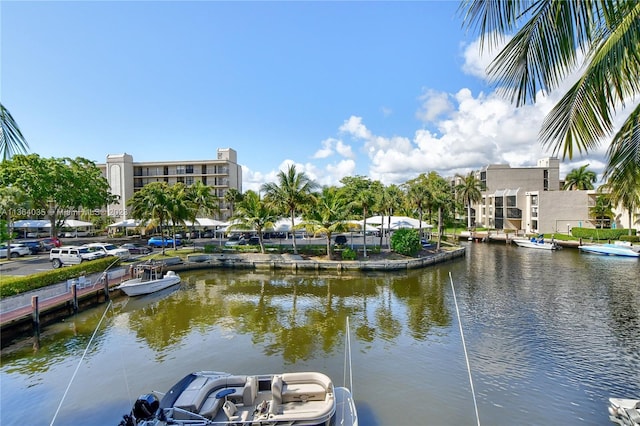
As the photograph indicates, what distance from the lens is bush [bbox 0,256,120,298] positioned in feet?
57.5

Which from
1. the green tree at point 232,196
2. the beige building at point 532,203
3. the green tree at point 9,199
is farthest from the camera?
the green tree at point 232,196

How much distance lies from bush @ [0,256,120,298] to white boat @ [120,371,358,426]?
13987mm

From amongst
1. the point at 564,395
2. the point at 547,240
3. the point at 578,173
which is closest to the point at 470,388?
the point at 564,395

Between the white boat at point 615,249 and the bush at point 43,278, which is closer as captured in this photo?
the bush at point 43,278

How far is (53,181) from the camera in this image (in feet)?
116

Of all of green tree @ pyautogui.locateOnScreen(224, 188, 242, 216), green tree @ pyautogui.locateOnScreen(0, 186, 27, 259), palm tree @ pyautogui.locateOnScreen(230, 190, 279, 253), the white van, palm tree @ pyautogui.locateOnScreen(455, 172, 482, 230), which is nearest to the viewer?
the white van

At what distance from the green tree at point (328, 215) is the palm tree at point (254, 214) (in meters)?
3.88

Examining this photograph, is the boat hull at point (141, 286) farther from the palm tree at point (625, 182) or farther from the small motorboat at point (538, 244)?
the small motorboat at point (538, 244)

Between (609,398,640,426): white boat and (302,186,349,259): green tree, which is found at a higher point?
(302,186,349,259): green tree

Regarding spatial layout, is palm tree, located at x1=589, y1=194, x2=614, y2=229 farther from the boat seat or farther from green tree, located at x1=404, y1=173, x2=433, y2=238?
the boat seat

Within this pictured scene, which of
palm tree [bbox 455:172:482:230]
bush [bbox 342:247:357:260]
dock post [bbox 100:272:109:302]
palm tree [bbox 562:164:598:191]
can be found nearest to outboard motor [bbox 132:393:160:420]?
dock post [bbox 100:272:109:302]

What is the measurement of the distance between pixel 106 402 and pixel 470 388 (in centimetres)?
1146

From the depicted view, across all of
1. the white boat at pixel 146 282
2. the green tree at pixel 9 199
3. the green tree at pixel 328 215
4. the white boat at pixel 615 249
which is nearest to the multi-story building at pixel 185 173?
the green tree at pixel 9 199

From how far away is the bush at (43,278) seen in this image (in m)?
17.5
